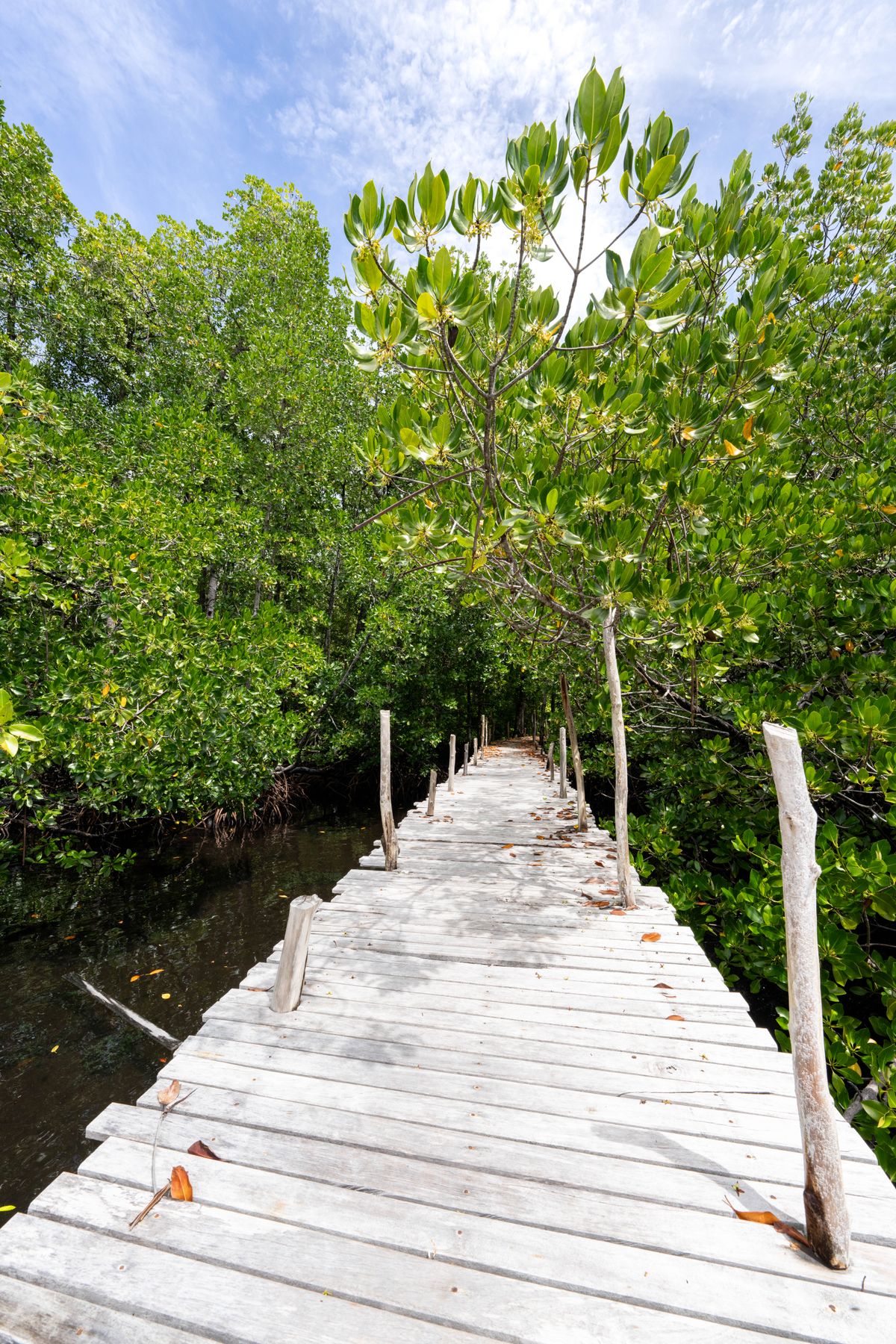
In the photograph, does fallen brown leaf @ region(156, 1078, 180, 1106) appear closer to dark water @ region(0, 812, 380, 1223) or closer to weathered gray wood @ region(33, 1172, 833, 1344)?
weathered gray wood @ region(33, 1172, 833, 1344)

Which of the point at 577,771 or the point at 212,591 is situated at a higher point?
the point at 212,591

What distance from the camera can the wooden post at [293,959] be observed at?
8.66ft

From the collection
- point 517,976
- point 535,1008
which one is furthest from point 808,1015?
point 517,976

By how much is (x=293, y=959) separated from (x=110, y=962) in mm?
5396

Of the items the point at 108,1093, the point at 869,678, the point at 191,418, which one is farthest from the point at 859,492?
the point at 191,418

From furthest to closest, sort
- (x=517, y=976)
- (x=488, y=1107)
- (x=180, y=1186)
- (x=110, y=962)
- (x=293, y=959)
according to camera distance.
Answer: (x=110, y=962), (x=517, y=976), (x=293, y=959), (x=488, y=1107), (x=180, y=1186)

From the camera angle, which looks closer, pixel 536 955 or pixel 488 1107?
pixel 488 1107

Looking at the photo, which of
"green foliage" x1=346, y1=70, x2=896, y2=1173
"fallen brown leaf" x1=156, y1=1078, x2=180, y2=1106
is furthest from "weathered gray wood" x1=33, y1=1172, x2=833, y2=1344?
"green foliage" x1=346, y1=70, x2=896, y2=1173

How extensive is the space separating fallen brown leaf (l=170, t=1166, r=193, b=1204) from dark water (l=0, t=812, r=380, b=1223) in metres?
3.37

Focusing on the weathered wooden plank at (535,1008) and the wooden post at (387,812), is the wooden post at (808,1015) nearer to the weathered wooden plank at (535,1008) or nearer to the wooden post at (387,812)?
the weathered wooden plank at (535,1008)

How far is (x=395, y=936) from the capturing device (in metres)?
3.50

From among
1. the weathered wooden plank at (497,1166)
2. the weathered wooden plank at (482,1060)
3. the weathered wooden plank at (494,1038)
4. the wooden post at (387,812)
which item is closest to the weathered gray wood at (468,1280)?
the weathered wooden plank at (497,1166)

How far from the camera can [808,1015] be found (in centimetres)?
154

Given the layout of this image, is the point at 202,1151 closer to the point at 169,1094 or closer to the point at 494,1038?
the point at 169,1094
